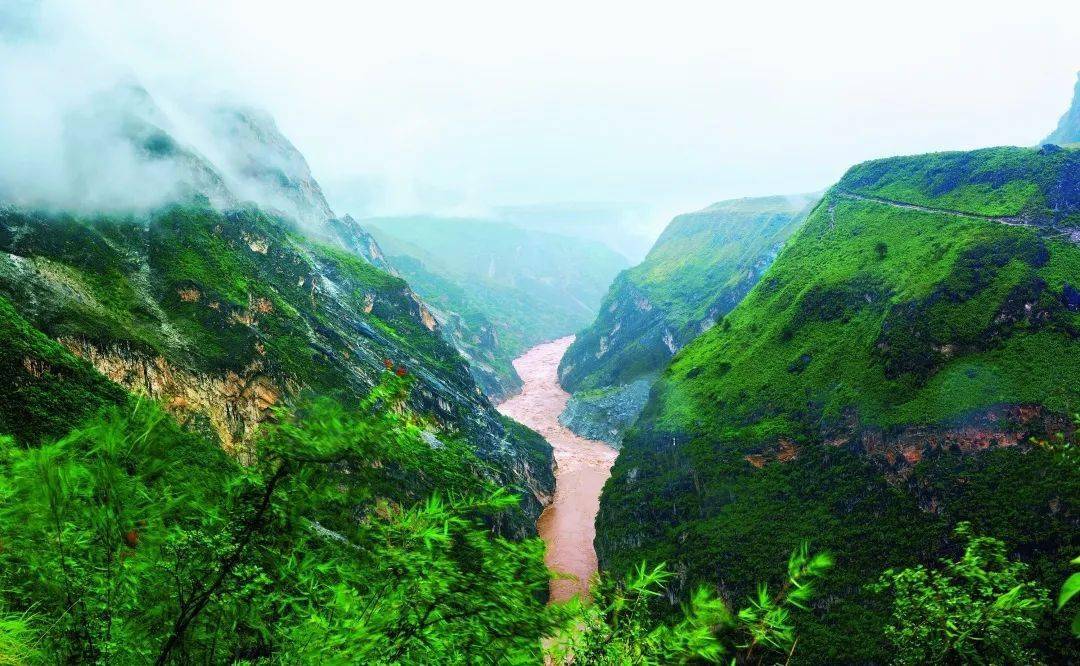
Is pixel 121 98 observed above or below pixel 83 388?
above

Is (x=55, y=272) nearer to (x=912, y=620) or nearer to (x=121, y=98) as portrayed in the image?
(x=121, y=98)

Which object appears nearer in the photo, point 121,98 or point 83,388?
point 83,388

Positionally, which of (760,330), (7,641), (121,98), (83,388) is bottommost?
(760,330)

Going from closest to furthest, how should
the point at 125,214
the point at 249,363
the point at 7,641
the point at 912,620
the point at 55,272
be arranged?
the point at 7,641 < the point at 912,620 < the point at 55,272 < the point at 249,363 < the point at 125,214

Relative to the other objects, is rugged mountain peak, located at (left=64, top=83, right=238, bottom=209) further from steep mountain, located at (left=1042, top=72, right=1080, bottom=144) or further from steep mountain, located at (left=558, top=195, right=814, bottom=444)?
steep mountain, located at (left=1042, top=72, right=1080, bottom=144)

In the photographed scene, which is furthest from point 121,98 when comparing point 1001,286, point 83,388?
point 1001,286

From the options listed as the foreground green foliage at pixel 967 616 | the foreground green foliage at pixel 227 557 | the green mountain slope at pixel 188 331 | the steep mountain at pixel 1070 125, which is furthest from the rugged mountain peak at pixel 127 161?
the steep mountain at pixel 1070 125

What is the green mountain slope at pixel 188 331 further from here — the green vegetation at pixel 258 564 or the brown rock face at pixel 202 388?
the green vegetation at pixel 258 564
